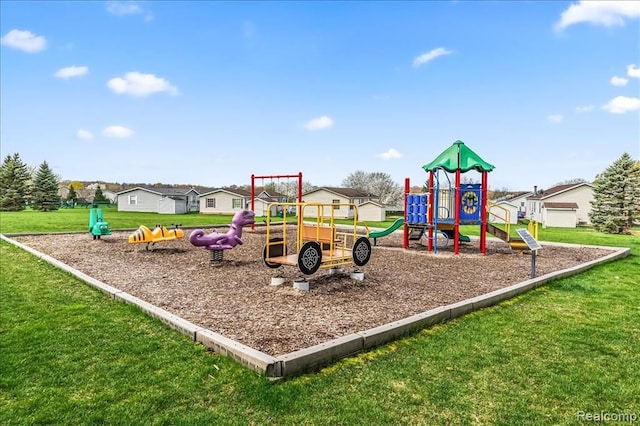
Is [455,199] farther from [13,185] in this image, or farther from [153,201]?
[13,185]

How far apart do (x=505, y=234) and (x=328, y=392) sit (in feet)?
41.0

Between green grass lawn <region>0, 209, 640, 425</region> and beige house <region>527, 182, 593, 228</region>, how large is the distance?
32.9 m

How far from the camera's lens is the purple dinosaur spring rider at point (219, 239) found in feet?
35.0

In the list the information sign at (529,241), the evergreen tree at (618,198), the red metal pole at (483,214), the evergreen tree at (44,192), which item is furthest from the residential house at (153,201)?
the information sign at (529,241)

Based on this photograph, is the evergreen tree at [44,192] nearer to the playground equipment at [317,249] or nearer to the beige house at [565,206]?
the playground equipment at [317,249]

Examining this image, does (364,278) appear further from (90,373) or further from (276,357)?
(90,373)

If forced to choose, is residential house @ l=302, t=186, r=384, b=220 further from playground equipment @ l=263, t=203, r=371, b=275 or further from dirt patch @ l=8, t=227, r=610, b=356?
playground equipment @ l=263, t=203, r=371, b=275

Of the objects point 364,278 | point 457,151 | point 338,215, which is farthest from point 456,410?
point 338,215

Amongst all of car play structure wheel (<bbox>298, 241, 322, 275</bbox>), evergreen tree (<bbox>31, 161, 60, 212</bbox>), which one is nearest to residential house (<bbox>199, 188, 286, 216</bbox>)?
evergreen tree (<bbox>31, 161, 60, 212</bbox>)

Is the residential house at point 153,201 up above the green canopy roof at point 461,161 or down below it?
below

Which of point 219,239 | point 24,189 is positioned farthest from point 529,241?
point 24,189

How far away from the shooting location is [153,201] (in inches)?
2030

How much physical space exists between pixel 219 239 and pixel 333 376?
23.8 feet

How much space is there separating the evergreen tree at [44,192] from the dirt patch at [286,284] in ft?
134
